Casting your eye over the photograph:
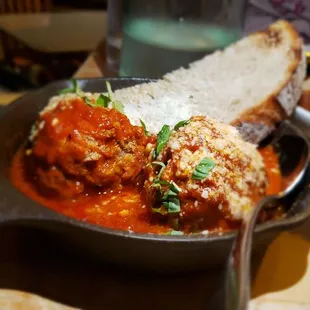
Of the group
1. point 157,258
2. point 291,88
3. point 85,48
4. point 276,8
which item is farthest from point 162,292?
point 276,8

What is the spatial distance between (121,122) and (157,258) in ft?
0.63

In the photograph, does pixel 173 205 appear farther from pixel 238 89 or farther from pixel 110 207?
pixel 238 89

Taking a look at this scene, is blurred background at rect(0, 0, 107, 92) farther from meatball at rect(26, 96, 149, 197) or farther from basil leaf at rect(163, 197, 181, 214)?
basil leaf at rect(163, 197, 181, 214)

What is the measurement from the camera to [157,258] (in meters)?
0.64

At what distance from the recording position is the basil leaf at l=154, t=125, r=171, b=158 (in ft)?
2.23

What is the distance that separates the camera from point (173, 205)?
0.66 meters

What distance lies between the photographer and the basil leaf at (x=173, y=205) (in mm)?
663

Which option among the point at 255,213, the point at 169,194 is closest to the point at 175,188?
the point at 169,194

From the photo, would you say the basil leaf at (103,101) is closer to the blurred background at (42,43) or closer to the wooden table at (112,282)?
the wooden table at (112,282)

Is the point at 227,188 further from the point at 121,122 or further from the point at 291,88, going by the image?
A: the point at 291,88

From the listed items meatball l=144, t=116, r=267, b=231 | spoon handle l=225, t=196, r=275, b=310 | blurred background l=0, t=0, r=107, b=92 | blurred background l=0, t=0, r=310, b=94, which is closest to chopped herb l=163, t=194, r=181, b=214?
meatball l=144, t=116, r=267, b=231

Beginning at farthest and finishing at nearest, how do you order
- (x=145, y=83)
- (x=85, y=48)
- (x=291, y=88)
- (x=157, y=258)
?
(x=85, y=48) → (x=291, y=88) → (x=145, y=83) → (x=157, y=258)

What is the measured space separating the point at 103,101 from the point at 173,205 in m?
0.19

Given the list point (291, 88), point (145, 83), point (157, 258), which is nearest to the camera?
point (157, 258)
